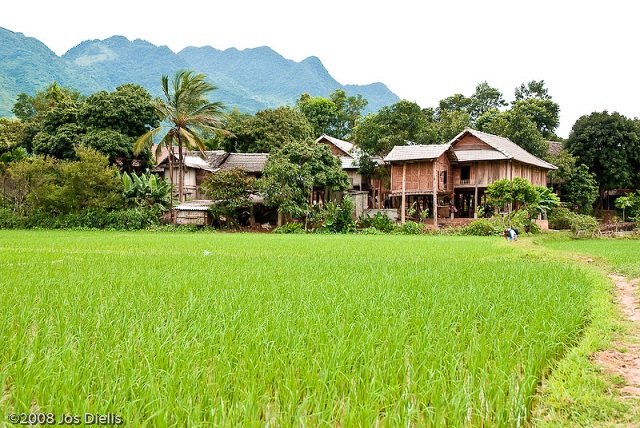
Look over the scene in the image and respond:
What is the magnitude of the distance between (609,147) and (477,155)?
9.22m

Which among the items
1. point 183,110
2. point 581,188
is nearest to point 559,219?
point 581,188

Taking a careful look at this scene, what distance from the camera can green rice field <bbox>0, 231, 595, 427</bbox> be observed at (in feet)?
6.70

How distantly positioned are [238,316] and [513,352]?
1.96 metres

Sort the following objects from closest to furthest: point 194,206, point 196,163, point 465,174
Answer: point 194,206 < point 465,174 < point 196,163

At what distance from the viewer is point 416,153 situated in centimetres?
2370

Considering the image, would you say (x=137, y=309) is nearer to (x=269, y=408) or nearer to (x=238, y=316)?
(x=238, y=316)

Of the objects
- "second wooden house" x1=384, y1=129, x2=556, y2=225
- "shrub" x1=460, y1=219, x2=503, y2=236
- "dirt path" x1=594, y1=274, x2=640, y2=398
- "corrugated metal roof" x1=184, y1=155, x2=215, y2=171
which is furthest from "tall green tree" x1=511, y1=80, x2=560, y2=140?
"dirt path" x1=594, y1=274, x2=640, y2=398

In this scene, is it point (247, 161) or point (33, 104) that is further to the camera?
point (33, 104)

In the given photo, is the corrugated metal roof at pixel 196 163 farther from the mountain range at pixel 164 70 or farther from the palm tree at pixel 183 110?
the mountain range at pixel 164 70

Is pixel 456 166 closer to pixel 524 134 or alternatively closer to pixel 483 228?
pixel 524 134

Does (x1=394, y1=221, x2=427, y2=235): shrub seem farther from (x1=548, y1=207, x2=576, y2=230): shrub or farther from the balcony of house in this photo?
(x1=548, y1=207, x2=576, y2=230): shrub

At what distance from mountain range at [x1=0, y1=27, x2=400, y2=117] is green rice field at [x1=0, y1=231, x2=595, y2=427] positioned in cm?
7340

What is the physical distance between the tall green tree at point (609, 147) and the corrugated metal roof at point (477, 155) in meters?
7.55

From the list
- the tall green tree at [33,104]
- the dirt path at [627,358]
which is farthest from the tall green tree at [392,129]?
the tall green tree at [33,104]
